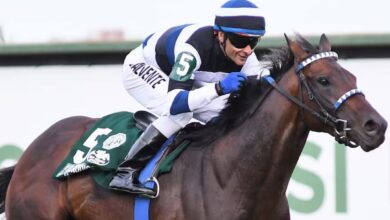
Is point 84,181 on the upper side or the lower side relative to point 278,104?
lower

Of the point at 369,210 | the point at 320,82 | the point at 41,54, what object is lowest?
the point at 369,210

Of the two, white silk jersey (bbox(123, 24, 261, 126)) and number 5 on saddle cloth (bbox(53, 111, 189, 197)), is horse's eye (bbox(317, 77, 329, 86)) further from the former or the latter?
number 5 on saddle cloth (bbox(53, 111, 189, 197))

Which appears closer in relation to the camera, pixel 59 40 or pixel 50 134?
pixel 50 134

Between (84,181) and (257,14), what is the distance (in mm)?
1323

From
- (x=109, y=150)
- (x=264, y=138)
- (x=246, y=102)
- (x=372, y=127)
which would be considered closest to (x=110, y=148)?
(x=109, y=150)

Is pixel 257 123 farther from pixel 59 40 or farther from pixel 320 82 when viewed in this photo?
pixel 59 40

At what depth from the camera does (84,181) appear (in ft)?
17.8

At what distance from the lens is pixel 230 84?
190 inches

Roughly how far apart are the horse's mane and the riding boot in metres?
0.17

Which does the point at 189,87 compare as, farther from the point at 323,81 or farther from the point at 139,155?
the point at 323,81

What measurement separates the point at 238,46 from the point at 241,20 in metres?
0.14

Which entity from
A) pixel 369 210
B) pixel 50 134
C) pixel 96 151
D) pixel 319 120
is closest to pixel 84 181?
pixel 96 151

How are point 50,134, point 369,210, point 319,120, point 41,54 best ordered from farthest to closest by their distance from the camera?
point 41,54
point 369,210
point 50,134
point 319,120

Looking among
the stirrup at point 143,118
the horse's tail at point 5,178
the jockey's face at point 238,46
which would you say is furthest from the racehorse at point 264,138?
the horse's tail at point 5,178
